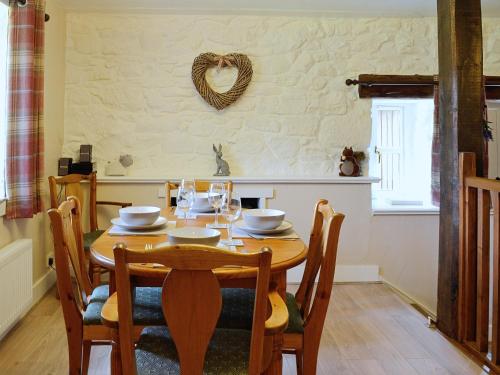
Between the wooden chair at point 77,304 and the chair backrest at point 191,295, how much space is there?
18.1 inches

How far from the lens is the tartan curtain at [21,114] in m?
2.39

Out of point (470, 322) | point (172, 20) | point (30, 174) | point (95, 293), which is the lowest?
point (470, 322)

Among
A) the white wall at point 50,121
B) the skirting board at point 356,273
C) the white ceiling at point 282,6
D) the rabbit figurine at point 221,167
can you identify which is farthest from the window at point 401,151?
the white wall at point 50,121

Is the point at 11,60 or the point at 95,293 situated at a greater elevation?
the point at 11,60

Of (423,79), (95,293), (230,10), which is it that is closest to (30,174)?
(95,293)

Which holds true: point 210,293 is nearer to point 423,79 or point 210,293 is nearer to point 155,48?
point 155,48

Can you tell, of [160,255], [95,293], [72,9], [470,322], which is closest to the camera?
[160,255]

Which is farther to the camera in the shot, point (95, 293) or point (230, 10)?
point (230, 10)

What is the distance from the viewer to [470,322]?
7.61 feet

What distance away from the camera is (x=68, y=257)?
1.49 metres

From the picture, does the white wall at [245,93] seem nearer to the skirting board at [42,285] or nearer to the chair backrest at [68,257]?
the skirting board at [42,285]

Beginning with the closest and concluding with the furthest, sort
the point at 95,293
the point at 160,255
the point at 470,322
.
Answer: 1. the point at 160,255
2. the point at 95,293
3. the point at 470,322

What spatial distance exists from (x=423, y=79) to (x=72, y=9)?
308 cm

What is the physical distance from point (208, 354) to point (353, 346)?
1371mm
